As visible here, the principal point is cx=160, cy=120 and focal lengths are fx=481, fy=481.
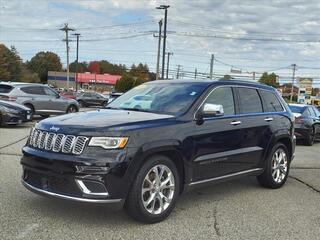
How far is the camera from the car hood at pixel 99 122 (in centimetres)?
518

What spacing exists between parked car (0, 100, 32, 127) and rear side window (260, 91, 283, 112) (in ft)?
33.9

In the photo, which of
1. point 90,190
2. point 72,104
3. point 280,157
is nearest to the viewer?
point 90,190

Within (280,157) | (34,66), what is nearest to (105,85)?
(34,66)

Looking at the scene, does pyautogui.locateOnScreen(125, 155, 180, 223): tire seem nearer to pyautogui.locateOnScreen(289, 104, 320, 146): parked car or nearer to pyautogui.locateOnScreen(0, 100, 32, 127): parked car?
pyautogui.locateOnScreen(289, 104, 320, 146): parked car

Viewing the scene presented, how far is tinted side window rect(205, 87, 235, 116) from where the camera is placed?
6.56m

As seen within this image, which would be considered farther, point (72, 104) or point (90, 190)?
point (72, 104)

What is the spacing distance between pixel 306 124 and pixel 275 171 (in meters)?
8.23

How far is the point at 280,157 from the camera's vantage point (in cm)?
788

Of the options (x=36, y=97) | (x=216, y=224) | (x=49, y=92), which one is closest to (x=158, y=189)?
(x=216, y=224)

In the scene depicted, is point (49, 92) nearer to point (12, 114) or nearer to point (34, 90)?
point (34, 90)

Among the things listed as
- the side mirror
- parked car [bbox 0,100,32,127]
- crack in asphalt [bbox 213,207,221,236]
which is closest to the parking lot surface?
crack in asphalt [bbox 213,207,221,236]

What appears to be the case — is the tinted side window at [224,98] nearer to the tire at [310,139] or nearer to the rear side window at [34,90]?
the tire at [310,139]

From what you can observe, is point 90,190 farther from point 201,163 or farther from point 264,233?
point 264,233

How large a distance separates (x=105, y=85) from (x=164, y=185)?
132217 millimetres
